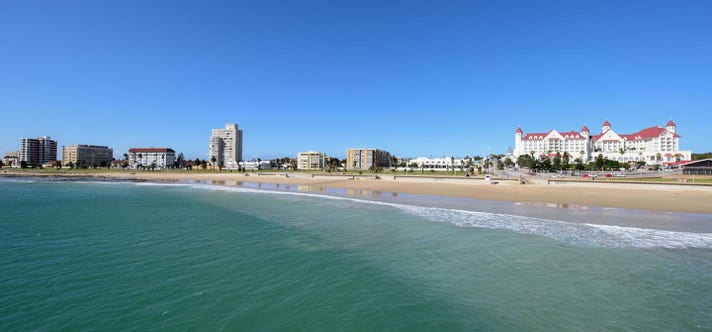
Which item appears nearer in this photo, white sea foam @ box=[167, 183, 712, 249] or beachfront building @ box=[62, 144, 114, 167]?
white sea foam @ box=[167, 183, 712, 249]

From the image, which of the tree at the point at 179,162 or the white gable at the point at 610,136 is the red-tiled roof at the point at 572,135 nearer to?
the white gable at the point at 610,136

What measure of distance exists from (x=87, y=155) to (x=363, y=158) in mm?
131678

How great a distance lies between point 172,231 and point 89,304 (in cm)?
685

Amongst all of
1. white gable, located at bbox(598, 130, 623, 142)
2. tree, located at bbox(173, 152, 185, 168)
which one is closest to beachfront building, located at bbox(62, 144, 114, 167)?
tree, located at bbox(173, 152, 185, 168)

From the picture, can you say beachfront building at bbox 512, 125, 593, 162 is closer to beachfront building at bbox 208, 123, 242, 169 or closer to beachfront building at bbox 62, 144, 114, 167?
beachfront building at bbox 208, 123, 242, 169

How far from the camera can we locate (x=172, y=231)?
12445mm

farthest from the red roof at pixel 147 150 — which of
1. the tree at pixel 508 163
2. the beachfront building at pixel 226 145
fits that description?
the tree at pixel 508 163

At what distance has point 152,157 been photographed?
14975 centimetres

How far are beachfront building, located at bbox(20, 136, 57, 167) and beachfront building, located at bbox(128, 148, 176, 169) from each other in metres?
37.2

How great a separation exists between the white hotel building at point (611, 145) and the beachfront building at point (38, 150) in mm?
210411


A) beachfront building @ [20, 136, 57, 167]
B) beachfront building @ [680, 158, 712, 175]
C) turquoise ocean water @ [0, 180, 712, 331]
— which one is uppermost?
beachfront building @ [20, 136, 57, 167]

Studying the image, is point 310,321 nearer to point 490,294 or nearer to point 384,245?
point 490,294

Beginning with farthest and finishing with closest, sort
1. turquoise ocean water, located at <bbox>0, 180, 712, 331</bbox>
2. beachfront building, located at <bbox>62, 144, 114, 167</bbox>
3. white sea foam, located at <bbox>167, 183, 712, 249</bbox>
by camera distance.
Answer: beachfront building, located at <bbox>62, 144, 114, 167</bbox>
white sea foam, located at <bbox>167, 183, 712, 249</bbox>
turquoise ocean water, located at <bbox>0, 180, 712, 331</bbox>

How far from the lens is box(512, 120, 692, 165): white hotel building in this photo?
97750 millimetres
